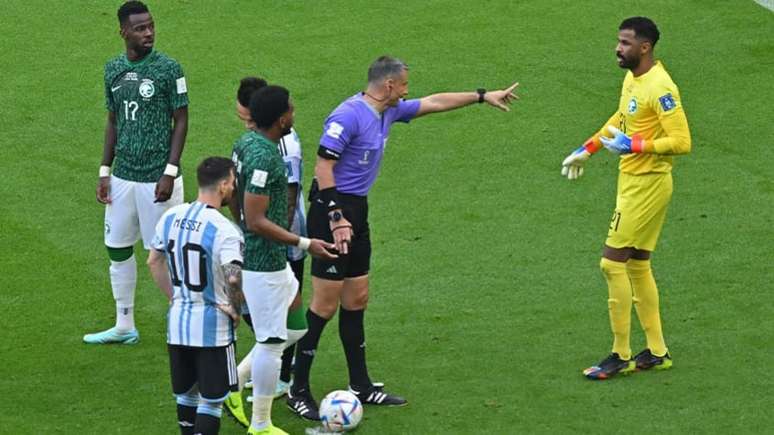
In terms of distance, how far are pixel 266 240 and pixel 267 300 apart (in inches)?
14.6

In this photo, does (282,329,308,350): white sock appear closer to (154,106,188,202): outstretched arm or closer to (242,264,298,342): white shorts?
(242,264,298,342): white shorts

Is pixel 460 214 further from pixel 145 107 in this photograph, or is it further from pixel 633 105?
pixel 145 107

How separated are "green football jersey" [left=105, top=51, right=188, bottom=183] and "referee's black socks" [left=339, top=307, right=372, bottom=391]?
183 centimetres

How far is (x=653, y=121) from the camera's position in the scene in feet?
29.7

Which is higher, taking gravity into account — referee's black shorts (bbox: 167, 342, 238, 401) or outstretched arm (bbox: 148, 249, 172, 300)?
outstretched arm (bbox: 148, 249, 172, 300)

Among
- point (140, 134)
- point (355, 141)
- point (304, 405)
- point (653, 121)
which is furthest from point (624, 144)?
point (140, 134)

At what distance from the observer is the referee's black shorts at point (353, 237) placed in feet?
28.2

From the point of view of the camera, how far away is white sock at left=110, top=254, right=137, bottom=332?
9.92m

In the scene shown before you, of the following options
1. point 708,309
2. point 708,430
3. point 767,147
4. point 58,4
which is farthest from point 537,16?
point 708,430

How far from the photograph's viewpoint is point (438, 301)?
10688 millimetres

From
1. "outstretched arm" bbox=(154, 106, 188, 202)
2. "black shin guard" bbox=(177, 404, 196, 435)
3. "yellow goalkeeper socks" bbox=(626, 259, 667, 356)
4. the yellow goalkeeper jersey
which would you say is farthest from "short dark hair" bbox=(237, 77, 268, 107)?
"yellow goalkeeper socks" bbox=(626, 259, 667, 356)

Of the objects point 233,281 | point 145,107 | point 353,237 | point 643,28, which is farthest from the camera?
point 145,107

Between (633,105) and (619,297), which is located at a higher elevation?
(633,105)

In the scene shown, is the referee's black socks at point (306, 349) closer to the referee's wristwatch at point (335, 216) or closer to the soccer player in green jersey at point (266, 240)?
the soccer player in green jersey at point (266, 240)
